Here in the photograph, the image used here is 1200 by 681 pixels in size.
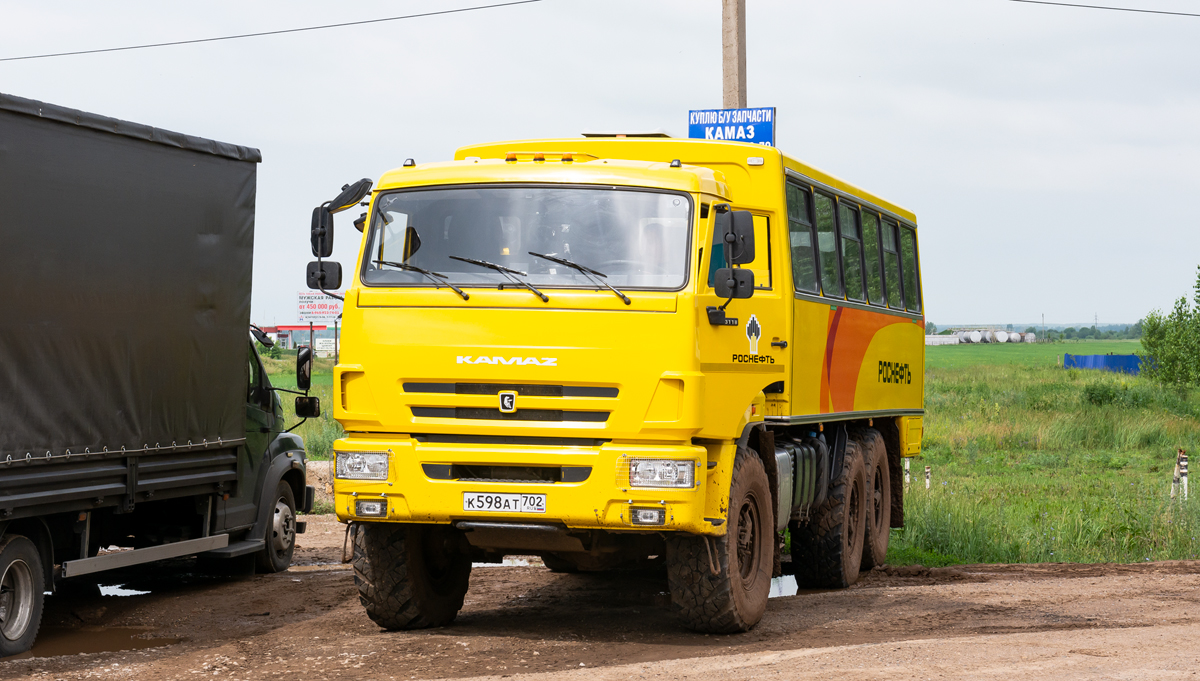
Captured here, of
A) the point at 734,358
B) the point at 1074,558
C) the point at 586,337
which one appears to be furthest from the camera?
the point at 1074,558

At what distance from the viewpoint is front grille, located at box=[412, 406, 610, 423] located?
793 cm

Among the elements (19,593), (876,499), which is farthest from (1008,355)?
(19,593)

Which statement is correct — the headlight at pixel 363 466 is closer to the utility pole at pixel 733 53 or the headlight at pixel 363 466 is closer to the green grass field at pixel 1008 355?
the utility pole at pixel 733 53

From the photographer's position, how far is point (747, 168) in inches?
409

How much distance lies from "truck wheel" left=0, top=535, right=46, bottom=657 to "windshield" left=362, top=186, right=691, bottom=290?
8.66 ft

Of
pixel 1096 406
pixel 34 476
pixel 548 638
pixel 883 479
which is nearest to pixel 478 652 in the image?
pixel 548 638

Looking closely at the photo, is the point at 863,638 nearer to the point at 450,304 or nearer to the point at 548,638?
the point at 548,638

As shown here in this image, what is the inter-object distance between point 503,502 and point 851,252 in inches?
232

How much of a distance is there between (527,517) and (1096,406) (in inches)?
1443

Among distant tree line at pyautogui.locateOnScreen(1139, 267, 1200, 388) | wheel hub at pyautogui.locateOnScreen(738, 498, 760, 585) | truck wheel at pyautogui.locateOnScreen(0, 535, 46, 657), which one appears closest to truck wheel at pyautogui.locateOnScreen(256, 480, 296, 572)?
truck wheel at pyautogui.locateOnScreen(0, 535, 46, 657)

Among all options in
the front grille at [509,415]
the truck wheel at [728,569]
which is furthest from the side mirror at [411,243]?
the truck wheel at [728,569]

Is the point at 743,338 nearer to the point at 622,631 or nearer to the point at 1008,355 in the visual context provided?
the point at 622,631

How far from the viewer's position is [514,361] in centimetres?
798

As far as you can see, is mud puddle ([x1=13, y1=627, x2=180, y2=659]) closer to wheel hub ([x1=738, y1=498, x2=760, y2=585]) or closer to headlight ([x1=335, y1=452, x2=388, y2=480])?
headlight ([x1=335, y1=452, x2=388, y2=480])
